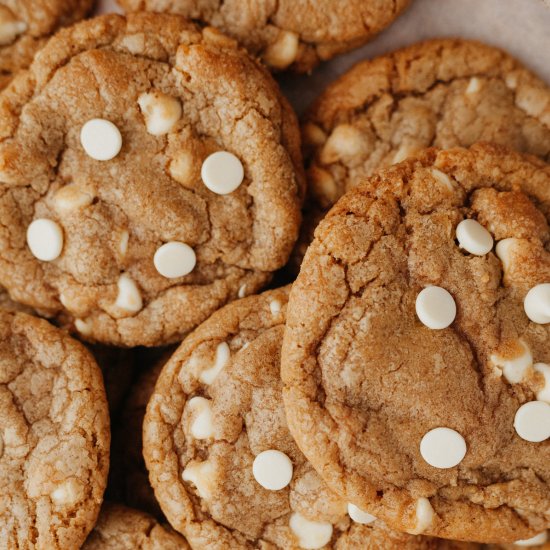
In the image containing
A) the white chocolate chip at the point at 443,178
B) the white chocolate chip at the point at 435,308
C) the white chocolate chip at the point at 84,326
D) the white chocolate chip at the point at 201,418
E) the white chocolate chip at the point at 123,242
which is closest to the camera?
the white chocolate chip at the point at 435,308

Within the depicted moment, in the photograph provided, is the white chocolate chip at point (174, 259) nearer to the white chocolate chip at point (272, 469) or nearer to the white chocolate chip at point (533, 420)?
the white chocolate chip at point (272, 469)

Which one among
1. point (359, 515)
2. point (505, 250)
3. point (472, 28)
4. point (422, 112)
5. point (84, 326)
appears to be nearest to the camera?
point (505, 250)

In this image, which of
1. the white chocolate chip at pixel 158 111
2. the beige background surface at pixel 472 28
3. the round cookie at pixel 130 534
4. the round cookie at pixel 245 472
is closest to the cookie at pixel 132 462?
the round cookie at pixel 130 534

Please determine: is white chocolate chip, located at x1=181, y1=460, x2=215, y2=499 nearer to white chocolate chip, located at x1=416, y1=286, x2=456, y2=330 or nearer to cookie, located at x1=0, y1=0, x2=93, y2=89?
white chocolate chip, located at x1=416, y1=286, x2=456, y2=330

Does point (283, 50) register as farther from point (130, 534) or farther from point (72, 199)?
point (130, 534)

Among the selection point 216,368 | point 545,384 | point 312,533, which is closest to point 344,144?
point 216,368

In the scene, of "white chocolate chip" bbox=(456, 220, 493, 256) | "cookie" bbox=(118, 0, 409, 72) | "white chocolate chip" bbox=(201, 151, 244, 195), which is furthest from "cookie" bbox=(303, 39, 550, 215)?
"white chocolate chip" bbox=(456, 220, 493, 256)
